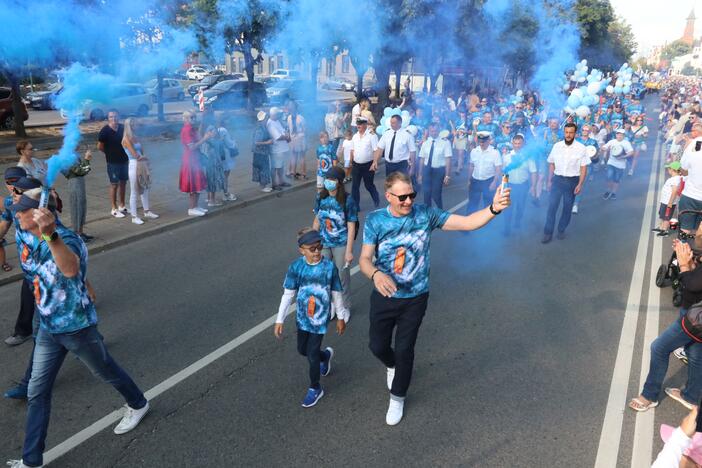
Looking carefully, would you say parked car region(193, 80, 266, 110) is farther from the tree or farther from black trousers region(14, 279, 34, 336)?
the tree

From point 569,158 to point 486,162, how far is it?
4.09ft

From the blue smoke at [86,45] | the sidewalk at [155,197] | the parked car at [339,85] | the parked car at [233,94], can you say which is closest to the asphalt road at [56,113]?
the parked car at [339,85]

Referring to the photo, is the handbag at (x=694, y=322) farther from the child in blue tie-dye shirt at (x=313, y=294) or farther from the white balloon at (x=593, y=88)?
the white balloon at (x=593, y=88)

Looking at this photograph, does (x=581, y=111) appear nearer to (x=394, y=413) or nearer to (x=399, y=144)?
(x=399, y=144)

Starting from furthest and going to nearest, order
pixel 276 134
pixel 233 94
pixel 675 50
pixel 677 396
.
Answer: pixel 675 50
pixel 233 94
pixel 276 134
pixel 677 396

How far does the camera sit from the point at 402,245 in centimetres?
347

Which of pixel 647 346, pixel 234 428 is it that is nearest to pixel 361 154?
pixel 647 346

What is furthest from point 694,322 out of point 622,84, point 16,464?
point 622,84

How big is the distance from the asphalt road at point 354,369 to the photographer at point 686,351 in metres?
0.14

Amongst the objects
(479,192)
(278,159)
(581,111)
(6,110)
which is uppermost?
(581,111)

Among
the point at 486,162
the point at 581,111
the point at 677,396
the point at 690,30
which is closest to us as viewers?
the point at 677,396

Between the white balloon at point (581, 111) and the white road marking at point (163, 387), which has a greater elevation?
the white balloon at point (581, 111)

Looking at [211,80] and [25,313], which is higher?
[211,80]

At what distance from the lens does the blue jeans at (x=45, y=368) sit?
126 inches
